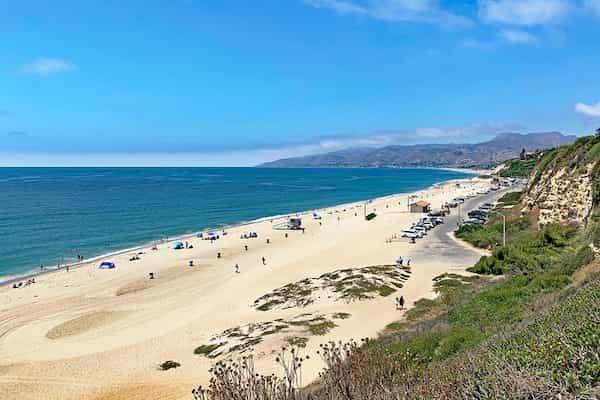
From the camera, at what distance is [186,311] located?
2397 centimetres

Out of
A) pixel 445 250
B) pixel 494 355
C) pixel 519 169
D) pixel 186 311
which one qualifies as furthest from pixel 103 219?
pixel 519 169

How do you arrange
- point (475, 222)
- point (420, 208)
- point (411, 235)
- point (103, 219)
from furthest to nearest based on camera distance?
point (420, 208)
point (103, 219)
point (475, 222)
point (411, 235)

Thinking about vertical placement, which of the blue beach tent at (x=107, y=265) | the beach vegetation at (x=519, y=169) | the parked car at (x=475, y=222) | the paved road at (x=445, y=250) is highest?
the beach vegetation at (x=519, y=169)

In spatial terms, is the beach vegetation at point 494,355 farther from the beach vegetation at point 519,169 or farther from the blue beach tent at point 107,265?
the beach vegetation at point 519,169

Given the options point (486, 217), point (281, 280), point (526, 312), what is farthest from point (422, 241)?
point (526, 312)

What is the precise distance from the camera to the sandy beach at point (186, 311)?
15.8 metres

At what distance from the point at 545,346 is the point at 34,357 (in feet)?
63.1

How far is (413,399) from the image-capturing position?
569cm

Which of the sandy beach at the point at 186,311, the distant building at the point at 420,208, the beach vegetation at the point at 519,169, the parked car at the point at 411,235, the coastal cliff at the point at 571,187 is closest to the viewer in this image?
the sandy beach at the point at 186,311

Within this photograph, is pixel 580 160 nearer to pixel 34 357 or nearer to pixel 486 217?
pixel 486 217

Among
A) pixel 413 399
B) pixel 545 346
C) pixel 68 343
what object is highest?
pixel 545 346

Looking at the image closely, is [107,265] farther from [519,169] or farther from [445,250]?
[519,169]

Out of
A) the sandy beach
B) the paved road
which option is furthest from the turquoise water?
the paved road

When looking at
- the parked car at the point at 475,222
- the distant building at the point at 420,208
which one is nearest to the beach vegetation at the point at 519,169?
the distant building at the point at 420,208
